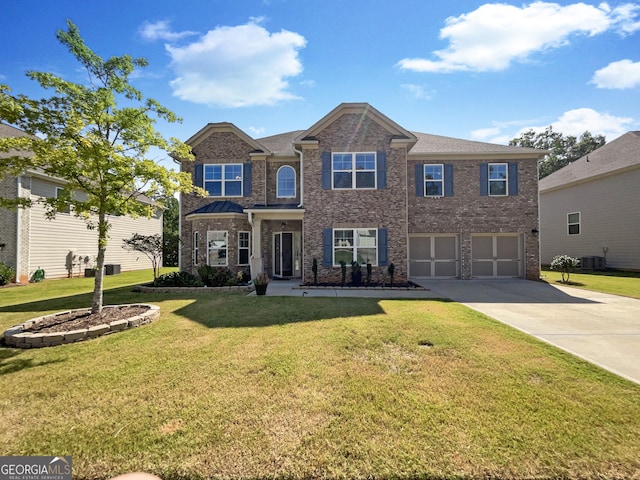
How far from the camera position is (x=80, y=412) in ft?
11.0

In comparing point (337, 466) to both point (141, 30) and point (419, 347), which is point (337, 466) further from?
point (141, 30)

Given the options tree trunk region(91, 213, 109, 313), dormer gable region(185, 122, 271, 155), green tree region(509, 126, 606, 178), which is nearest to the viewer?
tree trunk region(91, 213, 109, 313)

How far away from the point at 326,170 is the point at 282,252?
4.69 m

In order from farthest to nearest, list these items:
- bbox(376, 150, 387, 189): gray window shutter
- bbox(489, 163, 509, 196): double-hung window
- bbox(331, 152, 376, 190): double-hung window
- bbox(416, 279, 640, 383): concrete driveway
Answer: bbox(489, 163, 509, 196): double-hung window → bbox(331, 152, 376, 190): double-hung window → bbox(376, 150, 387, 189): gray window shutter → bbox(416, 279, 640, 383): concrete driveway

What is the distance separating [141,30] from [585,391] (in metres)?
13.1

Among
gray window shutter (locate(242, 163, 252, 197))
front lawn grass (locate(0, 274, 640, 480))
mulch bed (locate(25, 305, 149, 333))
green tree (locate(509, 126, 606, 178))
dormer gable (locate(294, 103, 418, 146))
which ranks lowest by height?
front lawn grass (locate(0, 274, 640, 480))

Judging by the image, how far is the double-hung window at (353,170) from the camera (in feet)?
41.6

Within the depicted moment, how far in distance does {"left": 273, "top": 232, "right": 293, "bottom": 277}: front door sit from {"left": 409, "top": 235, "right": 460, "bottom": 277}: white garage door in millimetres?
6237

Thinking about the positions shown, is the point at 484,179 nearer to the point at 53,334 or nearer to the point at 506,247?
the point at 506,247

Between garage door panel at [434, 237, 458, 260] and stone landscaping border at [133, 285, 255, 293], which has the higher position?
garage door panel at [434, 237, 458, 260]

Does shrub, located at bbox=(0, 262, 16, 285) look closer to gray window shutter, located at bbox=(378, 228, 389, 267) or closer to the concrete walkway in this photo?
the concrete walkway

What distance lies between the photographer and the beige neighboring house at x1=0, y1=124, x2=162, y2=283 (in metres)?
13.7

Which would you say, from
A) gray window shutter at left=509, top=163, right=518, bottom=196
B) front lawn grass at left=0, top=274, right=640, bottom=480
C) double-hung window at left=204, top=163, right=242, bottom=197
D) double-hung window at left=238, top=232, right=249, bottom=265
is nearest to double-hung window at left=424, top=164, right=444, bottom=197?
gray window shutter at left=509, top=163, right=518, bottom=196

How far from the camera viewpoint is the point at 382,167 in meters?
12.6
